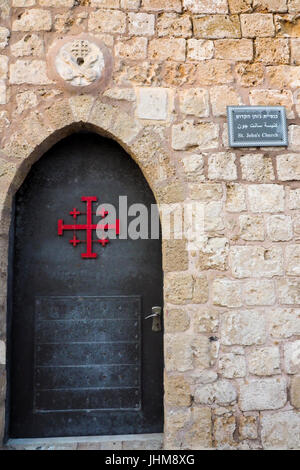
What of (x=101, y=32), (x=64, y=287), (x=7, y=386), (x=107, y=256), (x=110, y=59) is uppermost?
(x=101, y=32)

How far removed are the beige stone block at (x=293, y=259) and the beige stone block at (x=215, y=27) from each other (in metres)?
1.49

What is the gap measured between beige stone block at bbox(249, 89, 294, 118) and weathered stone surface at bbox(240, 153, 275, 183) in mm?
366

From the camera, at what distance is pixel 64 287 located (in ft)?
8.68

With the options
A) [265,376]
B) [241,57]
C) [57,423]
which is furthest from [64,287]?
[241,57]

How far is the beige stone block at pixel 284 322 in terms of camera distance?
2393 mm

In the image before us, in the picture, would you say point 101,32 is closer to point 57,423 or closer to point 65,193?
point 65,193

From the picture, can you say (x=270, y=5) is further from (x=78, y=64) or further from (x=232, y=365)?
(x=232, y=365)

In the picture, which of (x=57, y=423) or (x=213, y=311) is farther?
(x=57, y=423)

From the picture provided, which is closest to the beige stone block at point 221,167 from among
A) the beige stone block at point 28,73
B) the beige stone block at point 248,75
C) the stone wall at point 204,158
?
the stone wall at point 204,158

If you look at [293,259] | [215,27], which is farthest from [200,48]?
[293,259]

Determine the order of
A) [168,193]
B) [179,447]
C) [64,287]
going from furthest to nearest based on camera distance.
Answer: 1. [64,287]
2. [168,193]
3. [179,447]

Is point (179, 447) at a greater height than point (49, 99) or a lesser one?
lesser

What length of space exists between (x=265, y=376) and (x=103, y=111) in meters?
1.99

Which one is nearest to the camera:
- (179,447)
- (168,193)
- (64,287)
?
(179,447)
